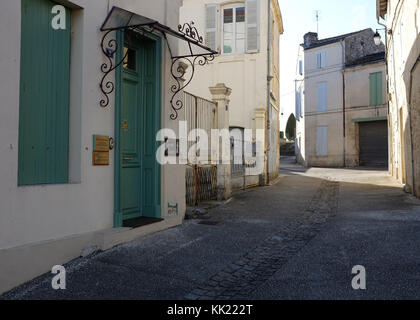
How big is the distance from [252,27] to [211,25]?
1.63 meters

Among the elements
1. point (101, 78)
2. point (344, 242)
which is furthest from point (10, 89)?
point (344, 242)

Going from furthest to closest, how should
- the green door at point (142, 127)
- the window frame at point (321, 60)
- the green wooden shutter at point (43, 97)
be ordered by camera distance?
the window frame at point (321, 60)
the green door at point (142, 127)
the green wooden shutter at point (43, 97)

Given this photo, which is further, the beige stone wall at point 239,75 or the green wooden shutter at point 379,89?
the green wooden shutter at point 379,89

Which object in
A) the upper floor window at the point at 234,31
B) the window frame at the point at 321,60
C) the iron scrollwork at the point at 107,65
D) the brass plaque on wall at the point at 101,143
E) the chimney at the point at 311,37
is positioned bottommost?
the brass plaque on wall at the point at 101,143

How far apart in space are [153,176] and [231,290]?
2.84 m

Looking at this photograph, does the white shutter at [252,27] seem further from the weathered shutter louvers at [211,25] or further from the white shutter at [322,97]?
the white shutter at [322,97]

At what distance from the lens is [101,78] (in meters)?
4.76

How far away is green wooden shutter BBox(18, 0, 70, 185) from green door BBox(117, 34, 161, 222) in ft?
4.49

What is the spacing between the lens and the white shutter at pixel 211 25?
14.6 meters

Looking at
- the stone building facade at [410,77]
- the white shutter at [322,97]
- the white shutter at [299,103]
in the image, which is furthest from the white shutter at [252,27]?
the white shutter at [299,103]

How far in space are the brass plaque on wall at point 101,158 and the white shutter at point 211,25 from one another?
10.7m
